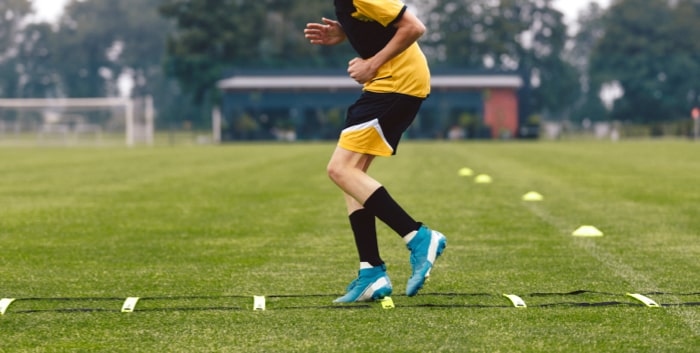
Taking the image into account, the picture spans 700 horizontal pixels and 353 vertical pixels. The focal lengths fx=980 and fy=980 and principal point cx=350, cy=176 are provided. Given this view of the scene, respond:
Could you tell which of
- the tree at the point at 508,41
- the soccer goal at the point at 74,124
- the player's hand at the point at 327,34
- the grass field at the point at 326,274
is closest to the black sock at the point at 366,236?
the grass field at the point at 326,274

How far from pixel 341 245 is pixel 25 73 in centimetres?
10996

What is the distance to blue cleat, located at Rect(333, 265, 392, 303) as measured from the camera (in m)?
4.93

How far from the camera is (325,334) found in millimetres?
4059

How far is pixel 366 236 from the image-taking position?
5.21 meters

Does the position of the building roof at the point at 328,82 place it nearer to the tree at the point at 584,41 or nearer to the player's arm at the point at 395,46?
the tree at the point at 584,41

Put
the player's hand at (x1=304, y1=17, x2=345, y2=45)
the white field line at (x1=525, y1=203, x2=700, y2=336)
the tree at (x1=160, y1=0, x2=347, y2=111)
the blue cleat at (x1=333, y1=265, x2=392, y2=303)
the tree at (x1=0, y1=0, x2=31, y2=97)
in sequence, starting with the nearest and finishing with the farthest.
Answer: the white field line at (x1=525, y1=203, x2=700, y2=336), the blue cleat at (x1=333, y1=265, x2=392, y2=303), the player's hand at (x1=304, y1=17, x2=345, y2=45), the tree at (x1=160, y1=0, x2=347, y2=111), the tree at (x1=0, y1=0, x2=31, y2=97)

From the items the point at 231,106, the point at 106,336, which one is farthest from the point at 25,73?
the point at 106,336

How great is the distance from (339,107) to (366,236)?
187 ft

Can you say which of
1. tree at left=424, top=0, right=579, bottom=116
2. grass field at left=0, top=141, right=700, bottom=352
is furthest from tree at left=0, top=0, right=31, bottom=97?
grass field at left=0, top=141, right=700, bottom=352

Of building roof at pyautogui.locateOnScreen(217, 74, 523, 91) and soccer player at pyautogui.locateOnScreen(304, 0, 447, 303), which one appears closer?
soccer player at pyautogui.locateOnScreen(304, 0, 447, 303)

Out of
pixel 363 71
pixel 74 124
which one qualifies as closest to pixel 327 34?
pixel 363 71

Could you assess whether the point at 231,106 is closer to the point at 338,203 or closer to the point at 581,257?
the point at 338,203

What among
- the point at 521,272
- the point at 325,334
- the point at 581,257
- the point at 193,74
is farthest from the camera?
the point at 193,74

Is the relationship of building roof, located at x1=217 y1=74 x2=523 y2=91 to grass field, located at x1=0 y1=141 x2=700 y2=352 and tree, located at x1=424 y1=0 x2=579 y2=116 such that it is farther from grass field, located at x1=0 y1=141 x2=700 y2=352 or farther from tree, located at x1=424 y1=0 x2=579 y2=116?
grass field, located at x1=0 y1=141 x2=700 y2=352
